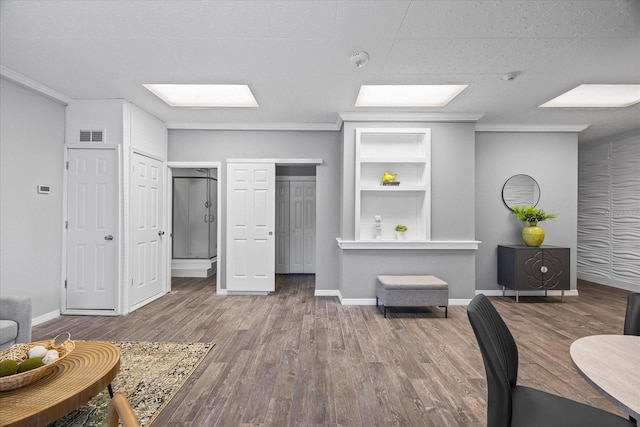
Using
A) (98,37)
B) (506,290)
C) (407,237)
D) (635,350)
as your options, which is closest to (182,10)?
(98,37)

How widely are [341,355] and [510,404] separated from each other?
180cm

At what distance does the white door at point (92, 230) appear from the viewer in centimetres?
396

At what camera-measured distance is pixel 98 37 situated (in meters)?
2.54

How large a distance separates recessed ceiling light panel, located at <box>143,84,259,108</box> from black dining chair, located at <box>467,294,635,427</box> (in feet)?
12.0

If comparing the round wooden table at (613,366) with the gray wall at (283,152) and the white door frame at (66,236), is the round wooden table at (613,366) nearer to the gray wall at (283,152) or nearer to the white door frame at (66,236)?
the gray wall at (283,152)

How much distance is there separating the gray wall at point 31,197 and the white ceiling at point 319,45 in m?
0.36

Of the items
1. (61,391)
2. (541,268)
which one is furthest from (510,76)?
(61,391)

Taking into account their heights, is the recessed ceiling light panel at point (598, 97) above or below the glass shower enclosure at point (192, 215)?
above

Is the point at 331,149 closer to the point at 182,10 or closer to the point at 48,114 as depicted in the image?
the point at 182,10

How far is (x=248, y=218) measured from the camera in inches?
198

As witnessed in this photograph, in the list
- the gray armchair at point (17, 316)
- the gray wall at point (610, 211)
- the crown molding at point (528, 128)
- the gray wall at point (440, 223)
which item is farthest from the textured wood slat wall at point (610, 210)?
the gray armchair at point (17, 316)

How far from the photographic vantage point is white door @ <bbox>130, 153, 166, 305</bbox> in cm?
421

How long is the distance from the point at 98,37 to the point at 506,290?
5911 mm

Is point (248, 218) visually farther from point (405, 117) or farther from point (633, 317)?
point (633, 317)
